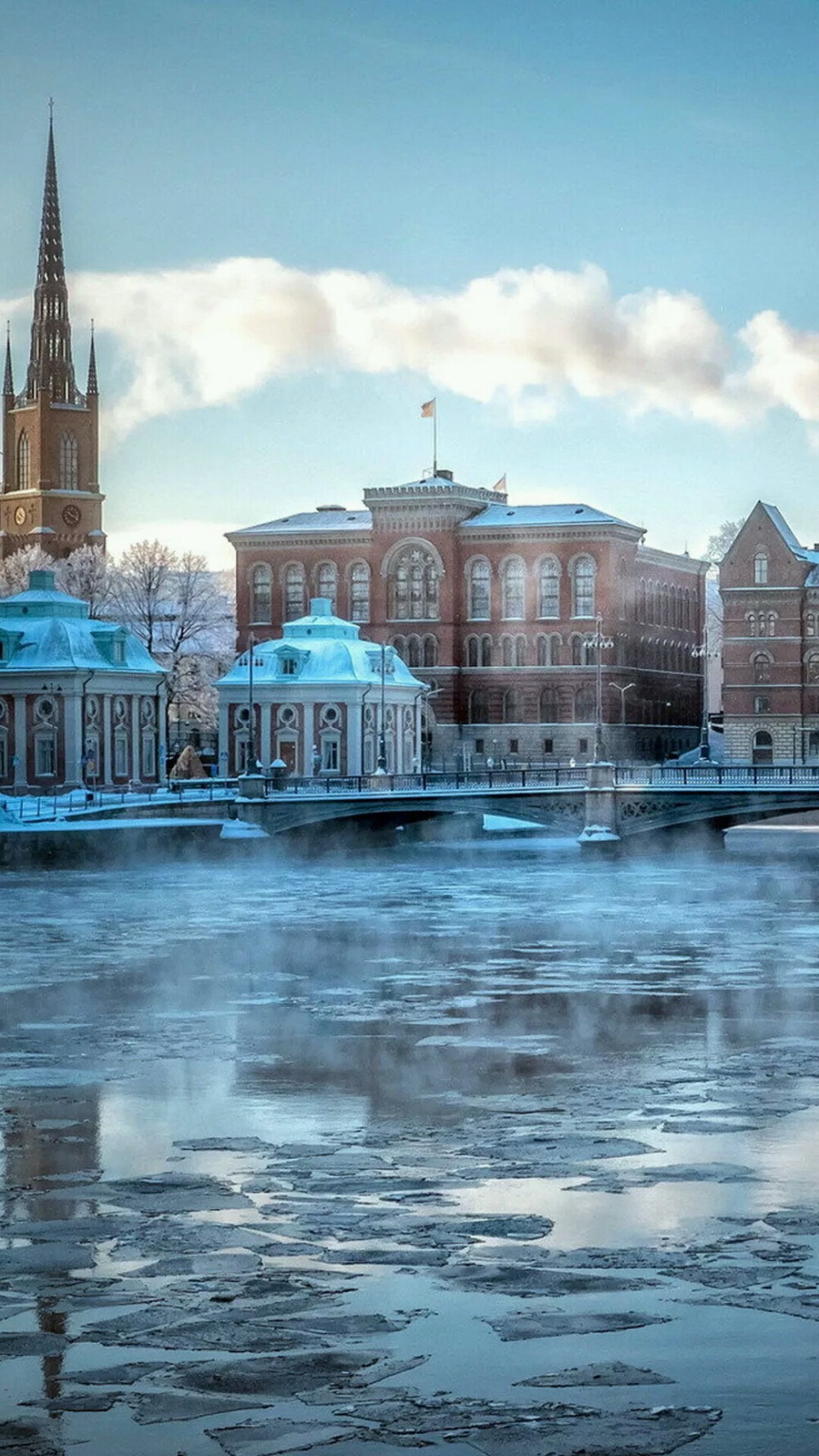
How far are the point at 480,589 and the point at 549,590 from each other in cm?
436

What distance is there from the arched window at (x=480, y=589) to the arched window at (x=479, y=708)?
4.35m

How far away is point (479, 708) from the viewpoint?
132 meters

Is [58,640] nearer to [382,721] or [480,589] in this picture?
[382,721]

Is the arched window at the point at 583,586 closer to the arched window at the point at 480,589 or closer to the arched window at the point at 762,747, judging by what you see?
the arched window at the point at 480,589

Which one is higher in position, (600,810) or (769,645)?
(769,645)

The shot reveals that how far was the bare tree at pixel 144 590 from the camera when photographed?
12344cm

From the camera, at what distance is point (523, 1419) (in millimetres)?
13703

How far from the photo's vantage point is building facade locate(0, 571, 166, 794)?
295 ft

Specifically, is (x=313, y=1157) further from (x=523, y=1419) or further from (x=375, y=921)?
(x=375, y=921)

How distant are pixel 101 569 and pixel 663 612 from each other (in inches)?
1363

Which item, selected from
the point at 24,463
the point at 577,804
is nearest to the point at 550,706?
the point at 577,804

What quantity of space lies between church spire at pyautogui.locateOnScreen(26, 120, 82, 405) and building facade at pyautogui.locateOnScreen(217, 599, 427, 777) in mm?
62514

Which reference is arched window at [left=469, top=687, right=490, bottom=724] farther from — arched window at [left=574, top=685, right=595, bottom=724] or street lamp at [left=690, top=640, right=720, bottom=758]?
street lamp at [left=690, top=640, right=720, bottom=758]

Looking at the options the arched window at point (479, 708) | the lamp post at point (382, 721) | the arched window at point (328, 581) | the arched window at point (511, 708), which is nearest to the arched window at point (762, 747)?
the arched window at point (511, 708)
